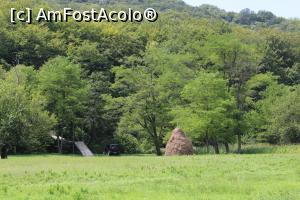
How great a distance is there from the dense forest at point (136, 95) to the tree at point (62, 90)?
97mm

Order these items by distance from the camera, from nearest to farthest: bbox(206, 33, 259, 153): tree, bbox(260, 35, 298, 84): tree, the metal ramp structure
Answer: bbox(206, 33, 259, 153): tree < the metal ramp structure < bbox(260, 35, 298, 84): tree

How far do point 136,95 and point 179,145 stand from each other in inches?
514

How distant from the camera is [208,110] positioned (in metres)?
37.7

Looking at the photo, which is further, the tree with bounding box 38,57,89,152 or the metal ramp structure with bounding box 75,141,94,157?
the tree with bounding box 38,57,89,152

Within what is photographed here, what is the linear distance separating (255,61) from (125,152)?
53.1 ft

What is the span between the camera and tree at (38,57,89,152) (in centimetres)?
4653

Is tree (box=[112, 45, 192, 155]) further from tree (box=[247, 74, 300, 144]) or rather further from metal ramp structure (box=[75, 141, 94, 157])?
tree (box=[247, 74, 300, 144])

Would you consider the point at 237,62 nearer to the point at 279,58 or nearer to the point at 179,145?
the point at 179,145

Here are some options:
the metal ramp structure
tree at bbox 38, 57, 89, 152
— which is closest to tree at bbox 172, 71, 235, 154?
the metal ramp structure

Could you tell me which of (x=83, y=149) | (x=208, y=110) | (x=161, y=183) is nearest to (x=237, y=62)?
(x=208, y=110)

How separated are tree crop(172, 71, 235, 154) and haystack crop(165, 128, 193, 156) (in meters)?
5.73

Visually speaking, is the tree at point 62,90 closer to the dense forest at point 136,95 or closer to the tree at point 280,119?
the dense forest at point 136,95

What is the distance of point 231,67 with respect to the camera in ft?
135

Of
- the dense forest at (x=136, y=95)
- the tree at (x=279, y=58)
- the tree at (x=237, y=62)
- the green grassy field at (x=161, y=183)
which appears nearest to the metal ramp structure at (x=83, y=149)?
the dense forest at (x=136, y=95)
